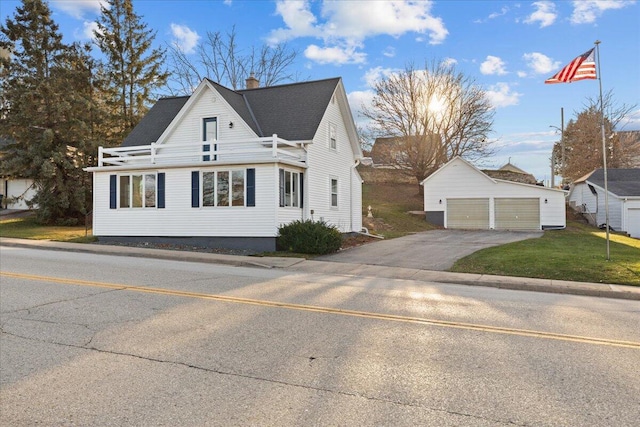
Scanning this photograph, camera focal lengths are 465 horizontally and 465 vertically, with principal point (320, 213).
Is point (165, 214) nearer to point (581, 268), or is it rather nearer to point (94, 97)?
point (581, 268)

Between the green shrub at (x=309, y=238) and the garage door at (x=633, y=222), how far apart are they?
2484cm

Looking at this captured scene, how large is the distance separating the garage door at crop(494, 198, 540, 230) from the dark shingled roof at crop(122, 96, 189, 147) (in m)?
22.5

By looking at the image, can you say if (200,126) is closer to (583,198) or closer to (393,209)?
(393,209)

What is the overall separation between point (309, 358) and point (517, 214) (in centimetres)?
3077

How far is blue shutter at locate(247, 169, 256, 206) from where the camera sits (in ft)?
60.2

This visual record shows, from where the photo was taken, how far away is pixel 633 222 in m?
31.8

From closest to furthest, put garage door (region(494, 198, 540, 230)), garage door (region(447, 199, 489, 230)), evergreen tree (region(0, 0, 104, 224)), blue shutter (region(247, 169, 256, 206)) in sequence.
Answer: blue shutter (region(247, 169, 256, 206)) < evergreen tree (region(0, 0, 104, 224)) < garage door (region(494, 198, 540, 230)) < garage door (region(447, 199, 489, 230))

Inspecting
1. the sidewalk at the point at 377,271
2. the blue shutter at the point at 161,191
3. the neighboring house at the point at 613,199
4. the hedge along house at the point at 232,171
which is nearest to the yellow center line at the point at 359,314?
the sidewalk at the point at 377,271

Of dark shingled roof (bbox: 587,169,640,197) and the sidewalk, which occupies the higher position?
dark shingled roof (bbox: 587,169,640,197)

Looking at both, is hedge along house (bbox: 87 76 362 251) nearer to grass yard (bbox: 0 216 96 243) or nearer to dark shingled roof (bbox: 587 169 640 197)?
grass yard (bbox: 0 216 96 243)

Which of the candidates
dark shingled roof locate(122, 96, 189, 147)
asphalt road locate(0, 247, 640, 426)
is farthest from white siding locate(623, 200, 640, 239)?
dark shingled roof locate(122, 96, 189, 147)

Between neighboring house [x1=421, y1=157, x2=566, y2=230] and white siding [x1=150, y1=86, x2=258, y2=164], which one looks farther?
neighboring house [x1=421, y1=157, x2=566, y2=230]

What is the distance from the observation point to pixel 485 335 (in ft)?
20.5

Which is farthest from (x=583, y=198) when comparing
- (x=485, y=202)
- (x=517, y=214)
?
(x=485, y=202)
